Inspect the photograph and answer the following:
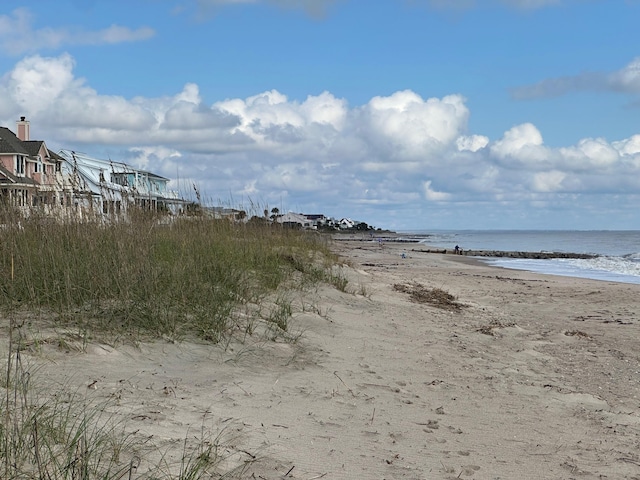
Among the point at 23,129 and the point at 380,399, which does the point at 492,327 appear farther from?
the point at 23,129

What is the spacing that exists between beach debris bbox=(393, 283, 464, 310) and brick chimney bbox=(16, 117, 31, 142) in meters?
36.7

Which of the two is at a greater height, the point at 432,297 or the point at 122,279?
the point at 122,279

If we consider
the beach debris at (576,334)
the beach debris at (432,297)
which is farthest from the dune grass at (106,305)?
the beach debris at (576,334)

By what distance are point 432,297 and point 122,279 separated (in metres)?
7.57

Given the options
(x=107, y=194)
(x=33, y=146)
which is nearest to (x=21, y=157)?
(x=33, y=146)

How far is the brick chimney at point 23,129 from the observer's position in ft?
137

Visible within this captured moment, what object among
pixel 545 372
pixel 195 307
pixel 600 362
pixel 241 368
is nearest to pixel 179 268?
pixel 195 307

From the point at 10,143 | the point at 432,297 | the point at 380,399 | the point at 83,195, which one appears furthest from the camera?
the point at 10,143

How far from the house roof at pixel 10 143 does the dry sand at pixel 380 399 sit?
32702 millimetres

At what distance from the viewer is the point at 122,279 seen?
5863 millimetres

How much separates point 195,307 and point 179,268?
23.9 inches

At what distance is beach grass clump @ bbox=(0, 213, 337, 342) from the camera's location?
5.59 metres

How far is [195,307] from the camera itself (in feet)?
19.8

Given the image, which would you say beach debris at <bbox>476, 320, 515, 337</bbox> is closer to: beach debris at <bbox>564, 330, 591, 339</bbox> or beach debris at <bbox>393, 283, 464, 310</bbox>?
beach debris at <bbox>564, 330, 591, 339</bbox>
